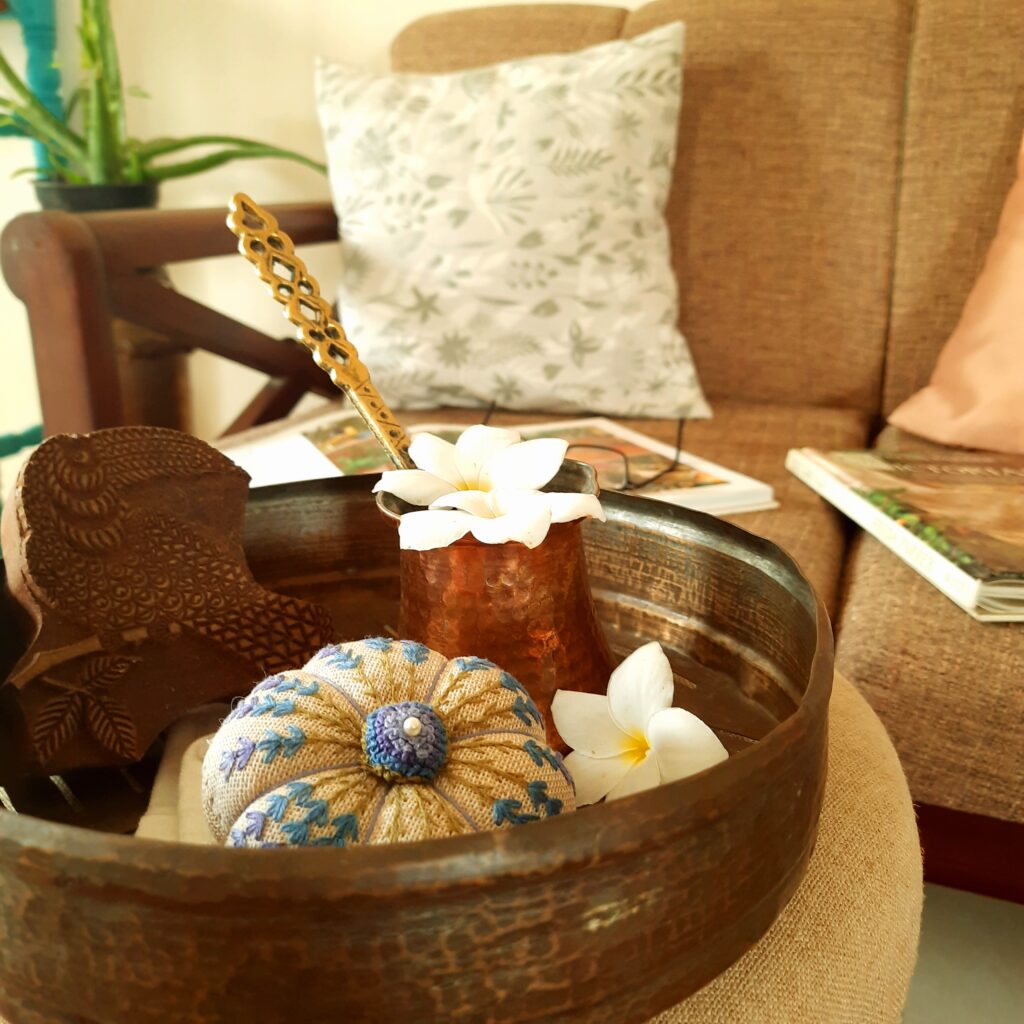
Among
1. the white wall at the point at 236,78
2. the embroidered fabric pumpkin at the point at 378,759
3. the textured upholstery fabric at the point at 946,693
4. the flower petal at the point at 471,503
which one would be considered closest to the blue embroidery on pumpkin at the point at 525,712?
the embroidered fabric pumpkin at the point at 378,759

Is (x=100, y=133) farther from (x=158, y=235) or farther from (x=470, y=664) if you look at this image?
(x=470, y=664)

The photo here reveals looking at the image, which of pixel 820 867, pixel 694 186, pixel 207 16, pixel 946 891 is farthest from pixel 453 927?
pixel 207 16

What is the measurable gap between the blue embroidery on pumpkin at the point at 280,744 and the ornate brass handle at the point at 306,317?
20 centimetres

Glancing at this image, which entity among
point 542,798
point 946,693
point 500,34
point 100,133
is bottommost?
point 946,693

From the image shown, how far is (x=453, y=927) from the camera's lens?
0.29 m

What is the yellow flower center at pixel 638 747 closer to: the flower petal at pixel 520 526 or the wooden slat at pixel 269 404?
the flower petal at pixel 520 526

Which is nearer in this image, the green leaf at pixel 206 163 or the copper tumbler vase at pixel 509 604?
the copper tumbler vase at pixel 509 604

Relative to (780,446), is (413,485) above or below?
above

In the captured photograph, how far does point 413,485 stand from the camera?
0.50 m

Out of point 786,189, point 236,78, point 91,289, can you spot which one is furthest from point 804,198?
point 236,78

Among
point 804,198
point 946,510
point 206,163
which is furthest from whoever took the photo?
point 206,163

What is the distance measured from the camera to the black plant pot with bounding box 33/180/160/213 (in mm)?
1640

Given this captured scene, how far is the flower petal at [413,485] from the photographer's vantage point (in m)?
0.49

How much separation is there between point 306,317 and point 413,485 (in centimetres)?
12
